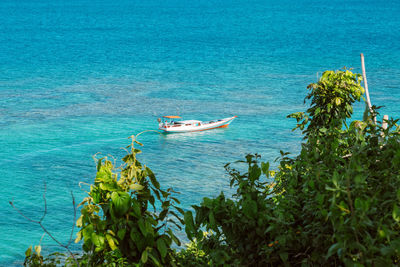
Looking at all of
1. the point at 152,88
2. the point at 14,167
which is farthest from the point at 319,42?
the point at 14,167

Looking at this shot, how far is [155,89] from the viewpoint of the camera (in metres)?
51.2

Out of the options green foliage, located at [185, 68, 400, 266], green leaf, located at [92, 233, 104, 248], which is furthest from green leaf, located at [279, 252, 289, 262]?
green leaf, located at [92, 233, 104, 248]

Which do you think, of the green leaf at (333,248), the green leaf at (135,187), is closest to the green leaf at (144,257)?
the green leaf at (135,187)

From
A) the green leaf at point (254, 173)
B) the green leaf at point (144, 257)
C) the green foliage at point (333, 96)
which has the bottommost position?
the green leaf at point (144, 257)

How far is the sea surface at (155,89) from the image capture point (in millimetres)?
28734

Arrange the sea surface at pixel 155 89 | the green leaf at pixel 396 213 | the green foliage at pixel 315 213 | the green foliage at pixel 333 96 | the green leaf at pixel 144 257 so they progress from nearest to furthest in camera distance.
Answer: the green leaf at pixel 396 213, the green foliage at pixel 315 213, the green leaf at pixel 144 257, the green foliage at pixel 333 96, the sea surface at pixel 155 89

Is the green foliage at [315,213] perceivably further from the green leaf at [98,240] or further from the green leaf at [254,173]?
the green leaf at [98,240]

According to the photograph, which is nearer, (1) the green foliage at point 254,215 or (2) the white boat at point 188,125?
(1) the green foliage at point 254,215

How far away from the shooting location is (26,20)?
111 metres

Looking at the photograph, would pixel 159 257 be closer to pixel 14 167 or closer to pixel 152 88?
pixel 14 167

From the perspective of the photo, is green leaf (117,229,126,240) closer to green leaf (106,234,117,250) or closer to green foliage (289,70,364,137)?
green leaf (106,234,117,250)

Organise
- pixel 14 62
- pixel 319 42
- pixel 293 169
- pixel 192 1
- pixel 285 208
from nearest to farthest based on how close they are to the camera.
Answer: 1. pixel 285 208
2. pixel 293 169
3. pixel 14 62
4. pixel 319 42
5. pixel 192 1

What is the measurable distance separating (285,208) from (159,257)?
3.34 feet

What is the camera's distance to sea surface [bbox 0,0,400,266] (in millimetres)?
28734
